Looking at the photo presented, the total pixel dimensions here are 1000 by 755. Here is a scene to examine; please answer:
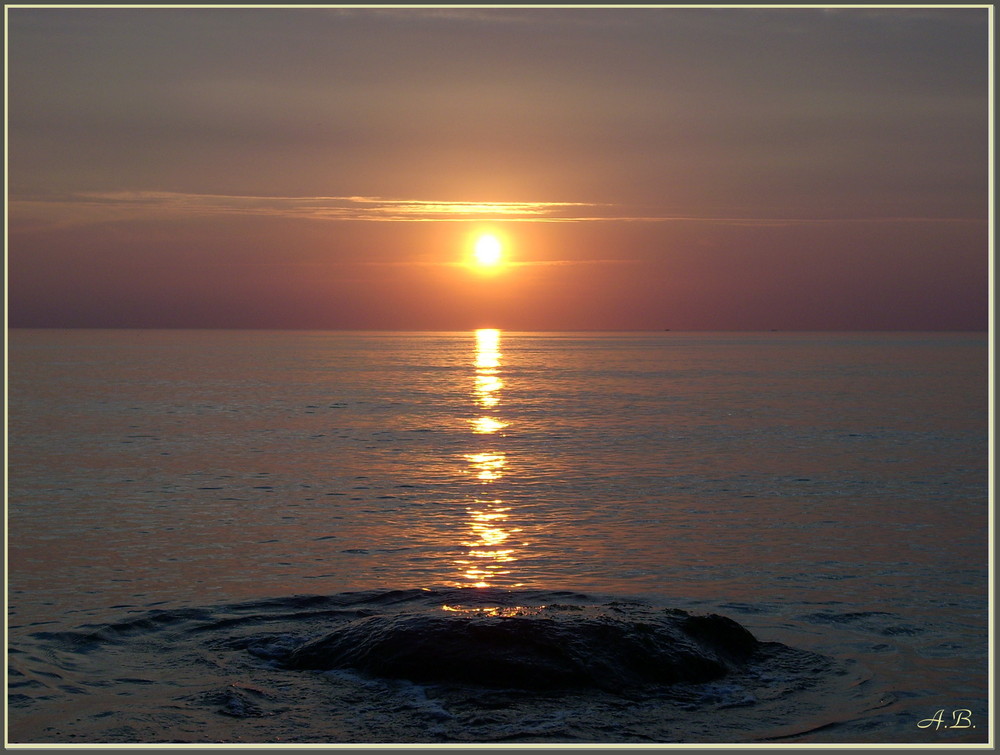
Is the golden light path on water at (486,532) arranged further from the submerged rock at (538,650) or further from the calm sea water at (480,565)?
the submerged rock at (538,650)

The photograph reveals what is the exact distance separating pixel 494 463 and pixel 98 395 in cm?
3362

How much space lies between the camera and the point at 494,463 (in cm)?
2909

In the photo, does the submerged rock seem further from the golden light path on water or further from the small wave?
the golden light path on water

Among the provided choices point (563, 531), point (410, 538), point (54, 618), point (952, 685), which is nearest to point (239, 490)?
point (410, 538)

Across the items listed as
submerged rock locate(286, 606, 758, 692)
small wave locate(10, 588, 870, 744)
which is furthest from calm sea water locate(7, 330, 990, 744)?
submerged rock locate(286, 606, 758, 692)

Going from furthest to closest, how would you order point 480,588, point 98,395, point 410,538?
1. point 98,395
2. point 410,538
3. point 480,588

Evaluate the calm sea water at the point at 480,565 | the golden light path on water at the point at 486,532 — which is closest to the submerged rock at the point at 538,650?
the calm sea water at the point at 480,565

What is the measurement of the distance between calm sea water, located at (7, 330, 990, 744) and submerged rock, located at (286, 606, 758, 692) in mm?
212

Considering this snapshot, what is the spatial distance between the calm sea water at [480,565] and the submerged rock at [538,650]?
0.21 meters

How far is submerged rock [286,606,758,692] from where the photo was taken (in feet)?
33.3

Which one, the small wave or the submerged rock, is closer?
the small wave

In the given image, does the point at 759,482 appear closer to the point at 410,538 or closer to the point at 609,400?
the point at 410,538

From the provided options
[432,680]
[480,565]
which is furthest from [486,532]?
[432,680]

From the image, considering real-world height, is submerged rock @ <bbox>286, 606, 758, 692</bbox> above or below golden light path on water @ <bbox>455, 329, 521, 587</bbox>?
below
